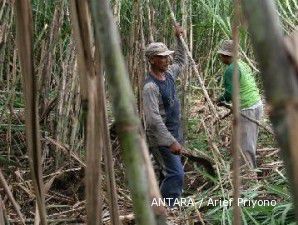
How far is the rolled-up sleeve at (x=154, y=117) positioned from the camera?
9.84 ft

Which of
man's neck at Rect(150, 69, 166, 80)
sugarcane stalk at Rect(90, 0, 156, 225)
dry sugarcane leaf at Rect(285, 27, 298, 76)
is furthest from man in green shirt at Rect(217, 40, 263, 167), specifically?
dry sugarcane leaf at Rect(285, 27, 298, 76)

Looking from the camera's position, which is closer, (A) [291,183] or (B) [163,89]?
(A) [291,183]

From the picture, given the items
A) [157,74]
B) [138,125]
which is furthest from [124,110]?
[157,74]

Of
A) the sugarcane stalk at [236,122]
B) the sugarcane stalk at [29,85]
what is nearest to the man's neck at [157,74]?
the sugarcane stalk at [29,85]

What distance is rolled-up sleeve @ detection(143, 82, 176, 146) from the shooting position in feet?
9.84

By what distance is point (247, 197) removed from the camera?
107 inches

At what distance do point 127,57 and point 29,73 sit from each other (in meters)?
2.60

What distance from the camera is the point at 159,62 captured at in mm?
3074

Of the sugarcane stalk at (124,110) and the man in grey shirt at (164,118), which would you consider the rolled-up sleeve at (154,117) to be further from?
the sugarcane stalk at (124,110)

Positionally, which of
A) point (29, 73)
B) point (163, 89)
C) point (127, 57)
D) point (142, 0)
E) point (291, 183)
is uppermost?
point (142, 0)

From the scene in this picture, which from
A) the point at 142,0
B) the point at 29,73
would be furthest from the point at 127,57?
the point at 29,73

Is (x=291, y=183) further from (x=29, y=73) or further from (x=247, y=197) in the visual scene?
(x=247, y=197)

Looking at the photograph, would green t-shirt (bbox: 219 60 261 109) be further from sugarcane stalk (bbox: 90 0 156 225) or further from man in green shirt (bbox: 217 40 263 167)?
sugarcane stalk (bbox: 90 0 156 225)

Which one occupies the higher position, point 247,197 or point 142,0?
point 142,0
